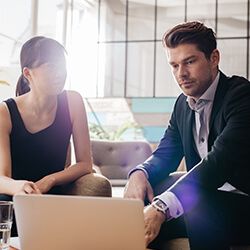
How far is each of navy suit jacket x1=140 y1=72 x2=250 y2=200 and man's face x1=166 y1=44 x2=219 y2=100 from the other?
0.06 m

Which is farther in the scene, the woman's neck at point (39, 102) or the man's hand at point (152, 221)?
the woman's neck at point (39, 102)

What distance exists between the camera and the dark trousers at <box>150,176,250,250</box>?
1253mm

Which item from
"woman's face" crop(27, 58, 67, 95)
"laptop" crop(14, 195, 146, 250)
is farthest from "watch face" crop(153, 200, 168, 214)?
"woman's face" crop(27, 58, 67, 95)

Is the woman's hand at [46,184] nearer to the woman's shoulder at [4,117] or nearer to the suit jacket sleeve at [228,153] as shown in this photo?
the woman's shoulder at [4,117]

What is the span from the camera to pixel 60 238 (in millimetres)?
933

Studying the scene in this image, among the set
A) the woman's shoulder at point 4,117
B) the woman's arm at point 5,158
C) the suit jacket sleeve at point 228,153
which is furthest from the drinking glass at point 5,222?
the woman's shoulder at point 4,117

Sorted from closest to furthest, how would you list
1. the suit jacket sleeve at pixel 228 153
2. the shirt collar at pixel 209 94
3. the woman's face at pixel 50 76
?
the suit jacket sleeve at pixel 228 153 < the shirt collar at pixel 209 94 < the woman's face at pixel 50 76

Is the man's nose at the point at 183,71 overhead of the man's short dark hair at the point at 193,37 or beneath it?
beneath

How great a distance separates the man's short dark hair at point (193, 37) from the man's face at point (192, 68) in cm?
1

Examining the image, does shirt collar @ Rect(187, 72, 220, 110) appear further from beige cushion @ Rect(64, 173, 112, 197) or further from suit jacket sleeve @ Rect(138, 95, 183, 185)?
beige cushion @ Rect(64, 173, 112, 197)

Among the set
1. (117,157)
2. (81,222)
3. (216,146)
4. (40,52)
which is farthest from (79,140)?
(117,157)

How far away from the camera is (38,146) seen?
185 cm

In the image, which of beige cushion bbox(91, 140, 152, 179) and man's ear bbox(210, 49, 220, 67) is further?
beige cushion bbox(91, 140, 152, 179)

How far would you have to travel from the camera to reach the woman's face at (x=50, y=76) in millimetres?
1740
